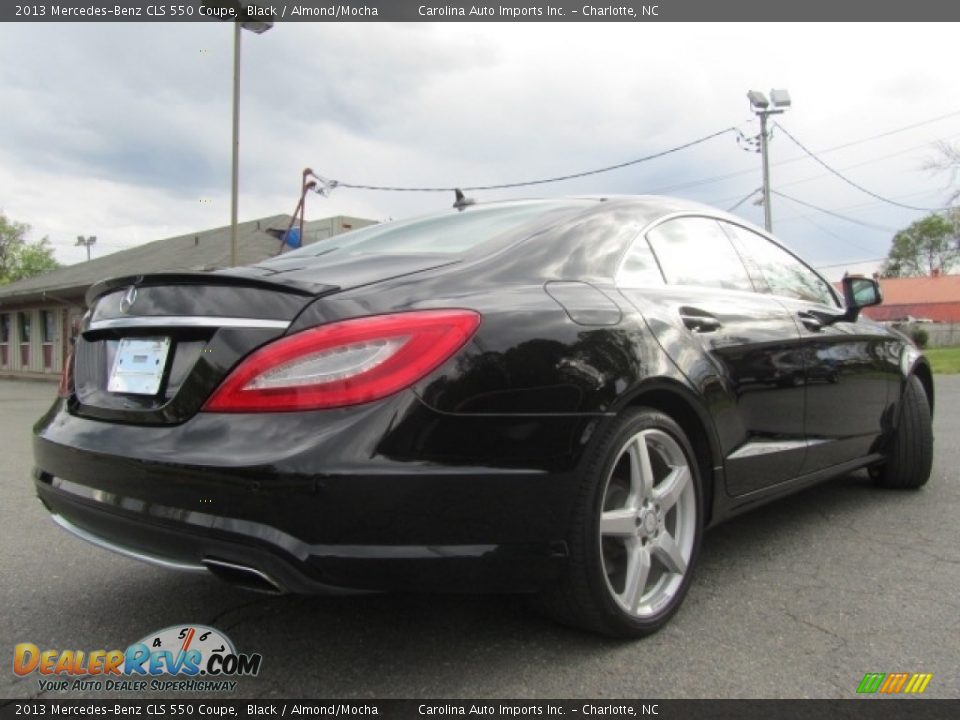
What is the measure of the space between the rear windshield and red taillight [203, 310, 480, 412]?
21.8 inches

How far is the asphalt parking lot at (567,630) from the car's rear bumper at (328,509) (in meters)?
0.36

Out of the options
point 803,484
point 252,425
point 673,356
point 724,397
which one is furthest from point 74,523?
point 803,484

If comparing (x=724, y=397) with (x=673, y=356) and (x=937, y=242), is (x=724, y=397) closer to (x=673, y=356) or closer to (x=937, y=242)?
(x=673, y=356)

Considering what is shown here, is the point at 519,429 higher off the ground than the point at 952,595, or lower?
higher

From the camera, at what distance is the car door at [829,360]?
3.30m

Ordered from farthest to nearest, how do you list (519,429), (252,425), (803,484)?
(803,484)
(519,429)
(252,425)

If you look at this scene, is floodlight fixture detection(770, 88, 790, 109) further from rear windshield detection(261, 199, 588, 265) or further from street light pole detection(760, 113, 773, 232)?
rear windshield detection(261, 199, 588, 265)

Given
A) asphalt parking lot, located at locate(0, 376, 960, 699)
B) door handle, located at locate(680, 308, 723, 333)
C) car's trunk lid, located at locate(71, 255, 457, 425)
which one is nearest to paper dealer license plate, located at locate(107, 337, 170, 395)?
car's trunk lid, located at locate(71, 255, 457, 425)

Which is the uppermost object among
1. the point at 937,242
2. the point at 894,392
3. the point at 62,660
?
the point at 937,242

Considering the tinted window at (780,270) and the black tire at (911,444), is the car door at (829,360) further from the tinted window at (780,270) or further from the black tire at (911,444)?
the black tire at (911,444)

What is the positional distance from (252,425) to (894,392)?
3559 mm

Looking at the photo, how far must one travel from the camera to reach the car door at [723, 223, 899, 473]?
130 inches

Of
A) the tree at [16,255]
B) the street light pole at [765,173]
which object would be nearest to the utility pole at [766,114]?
the street light pole at [765,173]

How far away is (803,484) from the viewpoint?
3.29 m
